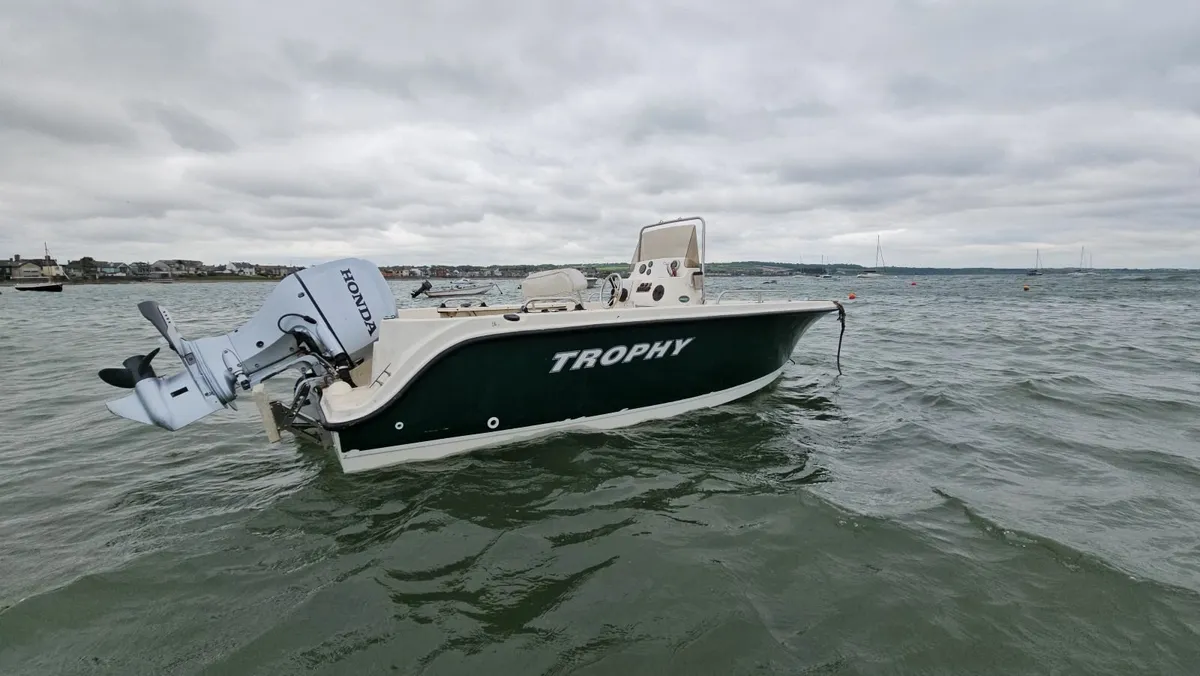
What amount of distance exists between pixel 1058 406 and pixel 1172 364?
16.4 feet

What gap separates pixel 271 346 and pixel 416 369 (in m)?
1.30

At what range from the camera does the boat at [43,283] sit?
61375mm

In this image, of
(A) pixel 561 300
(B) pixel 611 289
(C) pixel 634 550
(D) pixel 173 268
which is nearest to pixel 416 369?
(C) pixel 634 550

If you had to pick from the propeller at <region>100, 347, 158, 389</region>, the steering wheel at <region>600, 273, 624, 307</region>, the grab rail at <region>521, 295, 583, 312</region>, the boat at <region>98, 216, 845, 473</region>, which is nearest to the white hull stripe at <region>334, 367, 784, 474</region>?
the boat at <region>98, 216, 845, 473</region>

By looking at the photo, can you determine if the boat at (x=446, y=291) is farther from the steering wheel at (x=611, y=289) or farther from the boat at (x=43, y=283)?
the boat at (x=43, y=283)

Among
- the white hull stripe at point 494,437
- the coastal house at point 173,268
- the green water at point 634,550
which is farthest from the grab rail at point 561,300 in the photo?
the coastal house at point 173,268

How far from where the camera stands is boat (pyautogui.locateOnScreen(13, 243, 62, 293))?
2416 inches

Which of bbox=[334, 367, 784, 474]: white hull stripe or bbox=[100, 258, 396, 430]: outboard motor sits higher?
bbox=[100, 258, 396, 430]: outboard motor

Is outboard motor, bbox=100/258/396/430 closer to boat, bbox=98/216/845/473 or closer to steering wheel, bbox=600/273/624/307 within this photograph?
boat, bbox=98/216/845/473

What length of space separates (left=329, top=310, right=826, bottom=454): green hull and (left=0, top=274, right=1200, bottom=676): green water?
1.03 feet

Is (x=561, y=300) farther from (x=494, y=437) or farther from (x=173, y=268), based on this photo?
(x=173, y=268)

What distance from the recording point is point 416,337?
497cm

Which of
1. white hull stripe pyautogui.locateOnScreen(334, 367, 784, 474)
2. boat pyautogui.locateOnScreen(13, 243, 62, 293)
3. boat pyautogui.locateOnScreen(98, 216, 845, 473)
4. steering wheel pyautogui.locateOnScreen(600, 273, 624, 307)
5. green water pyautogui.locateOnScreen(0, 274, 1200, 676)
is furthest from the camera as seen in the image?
boat pyautogui.locateOnScreen(13, 243, 62, 293)

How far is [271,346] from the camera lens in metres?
4.87
